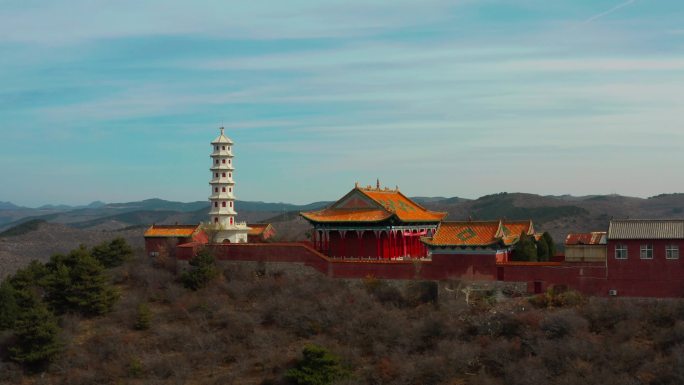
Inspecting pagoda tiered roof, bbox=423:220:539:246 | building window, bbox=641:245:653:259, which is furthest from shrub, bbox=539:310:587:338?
pagoda tiered roof, bbox=423:220:539:246

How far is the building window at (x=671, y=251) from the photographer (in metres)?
33.9

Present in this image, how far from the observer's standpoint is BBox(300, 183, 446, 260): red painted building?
44.0 m

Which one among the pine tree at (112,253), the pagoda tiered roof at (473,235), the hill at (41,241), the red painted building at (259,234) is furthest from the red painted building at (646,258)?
the hill at (41,241)

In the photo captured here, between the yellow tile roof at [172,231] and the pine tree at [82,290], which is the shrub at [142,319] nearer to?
the pine tree at [82,290]

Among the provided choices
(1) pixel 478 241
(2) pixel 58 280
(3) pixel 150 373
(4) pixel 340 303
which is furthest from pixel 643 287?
(2) pixel 58 280

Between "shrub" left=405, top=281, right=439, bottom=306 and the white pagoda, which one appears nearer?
"shrub" left=405, top=281, right=439, bottom=306

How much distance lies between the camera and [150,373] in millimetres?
35094

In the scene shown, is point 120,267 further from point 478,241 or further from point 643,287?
point 643,287

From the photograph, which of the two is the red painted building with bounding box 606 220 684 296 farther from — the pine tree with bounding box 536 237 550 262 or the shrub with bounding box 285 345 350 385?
the shrub with bounding box 285 345 350 385

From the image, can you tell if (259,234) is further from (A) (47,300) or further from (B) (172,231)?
(A) (47,300)

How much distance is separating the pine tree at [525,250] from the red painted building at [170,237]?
20.2 metres

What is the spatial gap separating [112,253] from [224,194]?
26.0 ft

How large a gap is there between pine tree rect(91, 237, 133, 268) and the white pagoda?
5.23 meters

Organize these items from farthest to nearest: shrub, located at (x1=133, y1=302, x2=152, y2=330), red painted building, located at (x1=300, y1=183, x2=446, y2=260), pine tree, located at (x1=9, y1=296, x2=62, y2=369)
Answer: red painted building, located at (x1=300, y1=183, x2=446, y2=260) < shrub, located at (x1=133, y1=302, x2=152, y2=330) < pine tree, located at (x1=9, y1=296, x2=62, y2=369)
